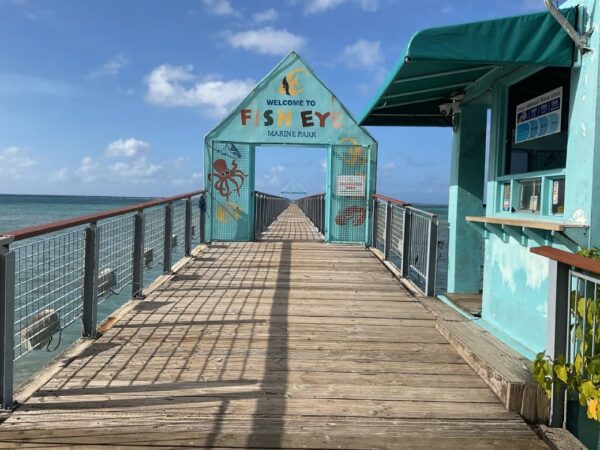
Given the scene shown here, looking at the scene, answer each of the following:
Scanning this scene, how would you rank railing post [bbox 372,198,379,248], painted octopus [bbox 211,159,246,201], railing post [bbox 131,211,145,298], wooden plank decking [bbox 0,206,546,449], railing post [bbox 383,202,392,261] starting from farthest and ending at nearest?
painted octopus [bbox 211,159,246,201] → railing post [bbox 372,198,379,248] → railing post [bbox 383,202,392,261] → railing post [bbox 131,211,145,298] → wooden plank decking [bbox 0,206,546,449]

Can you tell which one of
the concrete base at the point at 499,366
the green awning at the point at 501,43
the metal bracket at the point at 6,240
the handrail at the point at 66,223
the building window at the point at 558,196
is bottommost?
the concrete base at the point at 499,366

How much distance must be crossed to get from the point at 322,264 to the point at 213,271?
1772mm

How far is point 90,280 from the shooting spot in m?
4.09

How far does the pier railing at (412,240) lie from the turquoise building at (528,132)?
1251mm

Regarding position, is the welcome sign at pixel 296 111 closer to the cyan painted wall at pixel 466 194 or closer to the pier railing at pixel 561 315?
the cyan painted wall at pixel 466 194

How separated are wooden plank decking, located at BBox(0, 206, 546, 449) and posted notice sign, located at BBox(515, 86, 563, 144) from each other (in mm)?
1816

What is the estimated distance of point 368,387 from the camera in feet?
10.7

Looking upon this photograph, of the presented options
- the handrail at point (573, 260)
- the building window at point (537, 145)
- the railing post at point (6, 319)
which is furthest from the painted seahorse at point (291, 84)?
the railing post at point (6, 319)

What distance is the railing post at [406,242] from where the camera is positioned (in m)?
6.67

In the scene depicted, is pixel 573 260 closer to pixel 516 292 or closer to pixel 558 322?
pixel 558 322

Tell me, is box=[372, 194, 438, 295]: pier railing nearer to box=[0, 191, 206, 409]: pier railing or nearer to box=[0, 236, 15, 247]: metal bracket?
box=[0, 191, 206, 409]: pier railing

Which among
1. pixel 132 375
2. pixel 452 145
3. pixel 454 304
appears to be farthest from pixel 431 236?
pixel 132 375

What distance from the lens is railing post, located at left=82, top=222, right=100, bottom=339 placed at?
4047 millimetres

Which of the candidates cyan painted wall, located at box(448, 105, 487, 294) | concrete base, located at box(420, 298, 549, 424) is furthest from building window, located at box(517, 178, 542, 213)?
cyan painted wall, located at box(448, 105, 487, 294)
